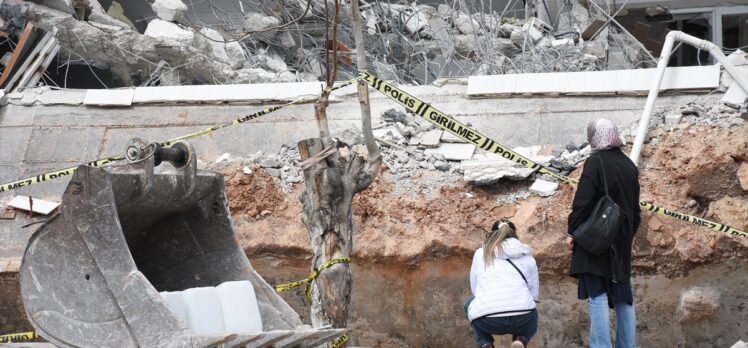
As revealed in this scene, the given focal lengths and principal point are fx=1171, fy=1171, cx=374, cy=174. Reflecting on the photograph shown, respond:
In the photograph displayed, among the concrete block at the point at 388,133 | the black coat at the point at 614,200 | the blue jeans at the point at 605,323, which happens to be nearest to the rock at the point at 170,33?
the concrete block at the point at 388,133

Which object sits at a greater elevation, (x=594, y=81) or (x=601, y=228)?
(x=594, y=81)

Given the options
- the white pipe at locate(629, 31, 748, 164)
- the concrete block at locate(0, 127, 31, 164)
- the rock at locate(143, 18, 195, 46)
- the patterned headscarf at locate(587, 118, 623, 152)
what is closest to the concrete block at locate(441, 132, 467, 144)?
the white pipe at locate(629, 31, 748, 164)

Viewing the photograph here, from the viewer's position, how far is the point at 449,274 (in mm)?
9469

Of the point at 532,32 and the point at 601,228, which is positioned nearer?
the point at 601,228

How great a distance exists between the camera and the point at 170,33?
42.7 feet

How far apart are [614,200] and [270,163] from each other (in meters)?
3.84

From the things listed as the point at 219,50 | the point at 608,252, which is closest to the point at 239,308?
the point at 608,252

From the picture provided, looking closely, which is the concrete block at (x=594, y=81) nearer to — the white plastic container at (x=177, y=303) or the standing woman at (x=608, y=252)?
the standing woman at (x=608, y=252)

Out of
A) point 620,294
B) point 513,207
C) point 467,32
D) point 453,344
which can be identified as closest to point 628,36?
point 467,32

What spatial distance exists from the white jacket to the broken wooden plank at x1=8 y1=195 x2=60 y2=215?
14.7 feet

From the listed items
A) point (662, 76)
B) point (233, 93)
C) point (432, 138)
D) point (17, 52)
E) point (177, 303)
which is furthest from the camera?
point (17, 52)

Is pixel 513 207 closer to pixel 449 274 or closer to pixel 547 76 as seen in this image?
pixel 449 274

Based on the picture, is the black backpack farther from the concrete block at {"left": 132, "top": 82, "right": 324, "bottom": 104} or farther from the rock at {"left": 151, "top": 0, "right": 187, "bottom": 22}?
the rock at {"left": 151, "top": 0, "right": 187, "bottom": 22}

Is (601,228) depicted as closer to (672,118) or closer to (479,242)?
(479,242)
